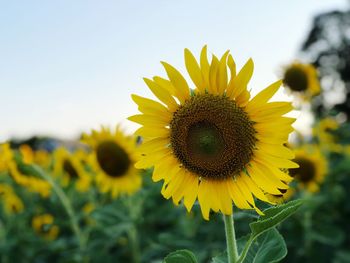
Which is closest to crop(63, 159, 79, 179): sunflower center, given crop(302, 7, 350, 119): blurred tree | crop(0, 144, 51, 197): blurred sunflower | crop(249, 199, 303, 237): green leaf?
crop(0, 144, 51, 197): blurred sunflower

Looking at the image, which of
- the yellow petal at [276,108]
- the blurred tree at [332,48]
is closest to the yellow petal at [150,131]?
the yellow petal at [276,108]

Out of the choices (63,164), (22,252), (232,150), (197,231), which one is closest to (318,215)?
(197,231)

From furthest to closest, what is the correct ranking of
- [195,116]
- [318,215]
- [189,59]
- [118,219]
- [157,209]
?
[318,215] < [157,209] < [118,219] < [195,116] < [189,59]

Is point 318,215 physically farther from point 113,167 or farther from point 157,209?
point 113,167

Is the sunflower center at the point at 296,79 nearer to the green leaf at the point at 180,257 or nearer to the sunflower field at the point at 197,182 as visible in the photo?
the sunflower field at the point at 197,182

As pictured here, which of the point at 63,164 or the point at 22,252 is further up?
the point at 63,164

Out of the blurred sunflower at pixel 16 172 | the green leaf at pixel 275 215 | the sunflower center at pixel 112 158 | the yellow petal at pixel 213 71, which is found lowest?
the green leaf at pixel 275 215

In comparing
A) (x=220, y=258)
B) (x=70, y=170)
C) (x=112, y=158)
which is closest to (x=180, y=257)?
(x=220, y=258)
